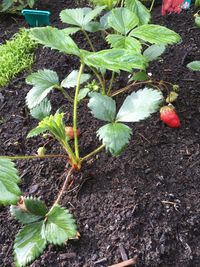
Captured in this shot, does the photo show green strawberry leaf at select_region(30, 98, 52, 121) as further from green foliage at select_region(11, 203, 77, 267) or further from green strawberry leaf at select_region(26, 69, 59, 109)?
green foliage at select_region(11, 203, 77, 267)

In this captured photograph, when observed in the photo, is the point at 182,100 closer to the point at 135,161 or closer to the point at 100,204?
Result: the point at 135,161

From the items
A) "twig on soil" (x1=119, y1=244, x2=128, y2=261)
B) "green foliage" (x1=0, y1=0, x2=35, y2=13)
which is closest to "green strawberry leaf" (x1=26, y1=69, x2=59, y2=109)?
"twig on soil" (x1=119, y1=244, x2=128, y2=261)

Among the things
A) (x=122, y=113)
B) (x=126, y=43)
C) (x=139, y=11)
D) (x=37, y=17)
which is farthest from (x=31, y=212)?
(x=37, y=17)

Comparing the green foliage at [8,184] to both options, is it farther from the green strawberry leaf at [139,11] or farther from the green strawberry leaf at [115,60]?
the green strawberry leaf at [139,11]

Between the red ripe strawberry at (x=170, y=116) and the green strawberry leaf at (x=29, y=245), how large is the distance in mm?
583

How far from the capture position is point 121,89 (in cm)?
157

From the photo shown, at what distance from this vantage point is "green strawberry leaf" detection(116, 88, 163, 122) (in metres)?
1.18

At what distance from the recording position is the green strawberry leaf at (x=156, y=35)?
4.28 ft

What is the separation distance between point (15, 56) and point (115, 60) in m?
0.92

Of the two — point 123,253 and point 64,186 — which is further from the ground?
point 64,186

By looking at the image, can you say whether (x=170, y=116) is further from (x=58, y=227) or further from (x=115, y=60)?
(x=58, y=227)

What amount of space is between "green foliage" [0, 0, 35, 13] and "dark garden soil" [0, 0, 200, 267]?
0.70 m

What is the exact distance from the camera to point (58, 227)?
1.10 meters

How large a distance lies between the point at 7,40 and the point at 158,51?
95cm
